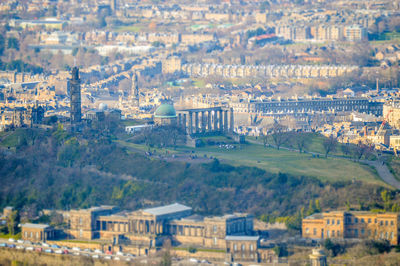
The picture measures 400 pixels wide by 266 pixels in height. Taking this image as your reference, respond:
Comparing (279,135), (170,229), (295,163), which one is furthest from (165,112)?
(170,229)

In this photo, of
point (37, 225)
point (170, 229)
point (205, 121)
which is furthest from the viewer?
point (205, 121)

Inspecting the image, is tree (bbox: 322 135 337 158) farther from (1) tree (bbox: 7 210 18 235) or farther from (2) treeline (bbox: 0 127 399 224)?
(1) tree (bbox: 7 210 18 235)

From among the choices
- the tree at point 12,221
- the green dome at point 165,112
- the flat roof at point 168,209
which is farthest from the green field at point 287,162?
the tree at point 12,221

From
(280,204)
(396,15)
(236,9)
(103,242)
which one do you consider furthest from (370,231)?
(236,9)

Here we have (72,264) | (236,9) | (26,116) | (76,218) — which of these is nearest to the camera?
(72,264)

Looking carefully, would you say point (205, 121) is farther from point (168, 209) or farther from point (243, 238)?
point (243, 238)

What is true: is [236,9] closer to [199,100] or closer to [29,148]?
[199,100]

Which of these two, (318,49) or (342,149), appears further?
(318,49)
